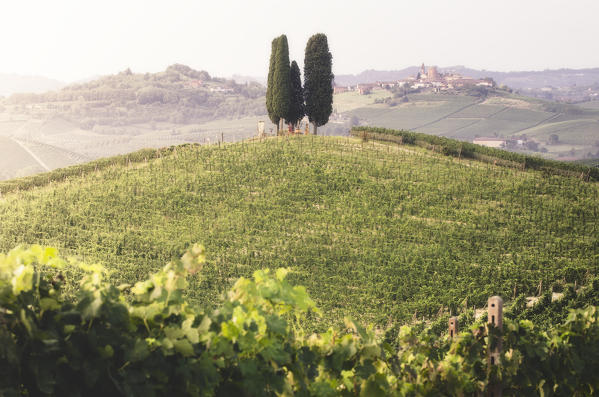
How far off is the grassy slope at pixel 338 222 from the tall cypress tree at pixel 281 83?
191 inches

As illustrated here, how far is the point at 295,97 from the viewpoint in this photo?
3606cm

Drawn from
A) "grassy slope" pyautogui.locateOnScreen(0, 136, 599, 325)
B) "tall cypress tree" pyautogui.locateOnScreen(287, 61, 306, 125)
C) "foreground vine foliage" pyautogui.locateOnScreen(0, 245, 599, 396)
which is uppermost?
"tall cypress tree" pyautogui.locateOnScreen(287, 61, 306, 125)

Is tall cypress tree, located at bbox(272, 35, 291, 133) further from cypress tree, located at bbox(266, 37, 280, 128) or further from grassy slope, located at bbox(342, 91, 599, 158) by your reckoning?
grassy slope, located at bbox(342, 91, 599, 158)

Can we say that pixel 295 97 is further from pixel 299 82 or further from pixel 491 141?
pixel 491 141

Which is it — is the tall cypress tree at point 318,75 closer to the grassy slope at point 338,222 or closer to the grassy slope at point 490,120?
the grassy slope at point 338,222

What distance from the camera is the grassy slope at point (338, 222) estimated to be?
1730 centimetres

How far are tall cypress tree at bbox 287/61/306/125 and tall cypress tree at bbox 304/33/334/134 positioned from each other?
2.23ft

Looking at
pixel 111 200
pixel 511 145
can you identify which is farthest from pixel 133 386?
pixel 511 145

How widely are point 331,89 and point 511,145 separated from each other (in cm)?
14755

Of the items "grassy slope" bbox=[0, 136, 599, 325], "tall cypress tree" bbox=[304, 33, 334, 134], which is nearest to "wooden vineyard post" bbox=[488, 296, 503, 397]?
"grassy slope" bbox=[0, 136, 599, 325]

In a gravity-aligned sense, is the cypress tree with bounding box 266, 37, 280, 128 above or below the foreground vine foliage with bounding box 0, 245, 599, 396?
above

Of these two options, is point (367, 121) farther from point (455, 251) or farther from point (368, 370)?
point (368, 370)

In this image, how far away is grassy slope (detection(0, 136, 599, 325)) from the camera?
17.3 metres

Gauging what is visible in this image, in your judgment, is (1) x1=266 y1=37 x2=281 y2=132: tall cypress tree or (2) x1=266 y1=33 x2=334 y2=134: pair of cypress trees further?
(1) x1=266 y1=37 x2=281 y2=132: tall cypress tree
